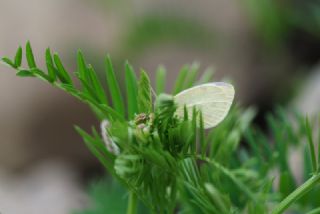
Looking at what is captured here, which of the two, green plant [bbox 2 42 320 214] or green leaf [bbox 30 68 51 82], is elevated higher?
green leaf [bbox 30 68 51 82]

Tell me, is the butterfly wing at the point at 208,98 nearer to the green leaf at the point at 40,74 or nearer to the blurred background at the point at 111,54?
the green leaf at the point at 40,74

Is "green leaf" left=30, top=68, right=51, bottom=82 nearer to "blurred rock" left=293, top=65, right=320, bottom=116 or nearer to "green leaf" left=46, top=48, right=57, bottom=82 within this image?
"green leaf" left=46, top=48, right=57, bottom=82

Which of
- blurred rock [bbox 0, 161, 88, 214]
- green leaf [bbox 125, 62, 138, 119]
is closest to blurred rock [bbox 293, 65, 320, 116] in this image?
blurred rock [bbox 0, 161, 88, 214]

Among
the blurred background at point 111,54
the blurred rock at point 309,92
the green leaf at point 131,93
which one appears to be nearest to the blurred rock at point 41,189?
the blurred background at point 111,54

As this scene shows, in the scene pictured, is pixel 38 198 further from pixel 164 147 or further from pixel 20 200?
pixel 164 147

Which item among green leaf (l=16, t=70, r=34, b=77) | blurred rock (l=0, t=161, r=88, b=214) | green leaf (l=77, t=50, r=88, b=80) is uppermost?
green leaf (l=16, t=70, r=34, b=77)

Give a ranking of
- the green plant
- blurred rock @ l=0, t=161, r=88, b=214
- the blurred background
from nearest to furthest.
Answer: the green plant
blurred rock @ l=0, t=161, r=88, b=214
the blurred background
